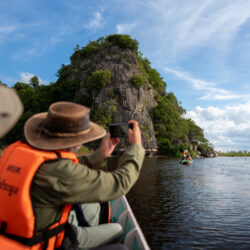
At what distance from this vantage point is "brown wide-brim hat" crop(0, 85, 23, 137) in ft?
3.48

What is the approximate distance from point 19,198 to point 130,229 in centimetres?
216

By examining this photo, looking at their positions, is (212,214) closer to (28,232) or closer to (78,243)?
(78,243)

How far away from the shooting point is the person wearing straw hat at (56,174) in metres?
1.60

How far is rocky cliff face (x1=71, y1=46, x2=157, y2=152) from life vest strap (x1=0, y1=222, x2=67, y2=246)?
42.1 meters

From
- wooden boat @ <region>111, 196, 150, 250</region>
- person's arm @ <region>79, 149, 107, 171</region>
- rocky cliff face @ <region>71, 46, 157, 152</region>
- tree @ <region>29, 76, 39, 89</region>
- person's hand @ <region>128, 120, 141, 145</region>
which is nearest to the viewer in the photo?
person's hand @ <region>128, 120, 141, 145</region>

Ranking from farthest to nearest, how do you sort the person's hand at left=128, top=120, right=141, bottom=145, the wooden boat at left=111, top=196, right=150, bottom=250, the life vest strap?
the wooden boat at left=111, top=196, right=150, bottom=250 → the person's hand at left=128, top=120, right=141, bottom=145 → the life vest strap

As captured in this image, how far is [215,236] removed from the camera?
6.66m

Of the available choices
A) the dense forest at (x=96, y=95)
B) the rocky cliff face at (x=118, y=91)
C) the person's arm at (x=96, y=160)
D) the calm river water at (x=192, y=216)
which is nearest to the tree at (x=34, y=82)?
the dense forest at (x=96, y=95)

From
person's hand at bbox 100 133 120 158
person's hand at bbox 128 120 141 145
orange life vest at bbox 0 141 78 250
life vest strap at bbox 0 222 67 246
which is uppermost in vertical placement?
person's hand at bbox 128 120 141 145

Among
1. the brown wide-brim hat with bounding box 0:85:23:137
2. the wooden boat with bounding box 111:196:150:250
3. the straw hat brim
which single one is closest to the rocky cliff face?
the wooden boat with bounding box 111:196:150:250

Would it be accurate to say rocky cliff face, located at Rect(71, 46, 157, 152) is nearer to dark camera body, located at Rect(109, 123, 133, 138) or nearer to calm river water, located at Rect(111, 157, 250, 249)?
calm river water, located at Rect(111, 157, 250, 249)

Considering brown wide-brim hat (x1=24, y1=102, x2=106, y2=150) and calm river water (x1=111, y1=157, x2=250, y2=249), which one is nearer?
brown wide-brim hat (x1=24, y1=102, x2=106, y2=150)

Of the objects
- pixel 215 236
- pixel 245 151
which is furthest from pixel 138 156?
pixel 245 151

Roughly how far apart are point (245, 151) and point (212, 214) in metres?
91.2
